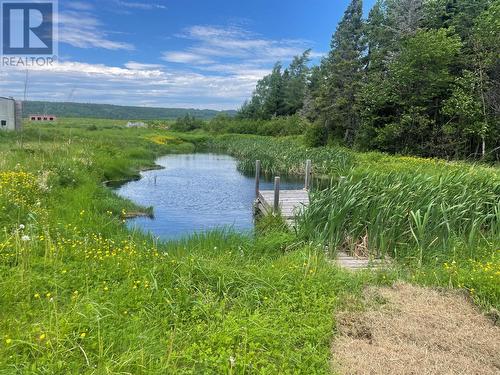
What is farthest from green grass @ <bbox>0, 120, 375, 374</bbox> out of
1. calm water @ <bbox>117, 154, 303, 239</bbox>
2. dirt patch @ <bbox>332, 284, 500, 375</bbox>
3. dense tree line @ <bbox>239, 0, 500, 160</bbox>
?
dense tree line @ <bbox>239, 0, 500, 160</bbox>

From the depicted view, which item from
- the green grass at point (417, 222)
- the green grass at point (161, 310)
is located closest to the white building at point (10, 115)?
the green grass at point (161, 310)

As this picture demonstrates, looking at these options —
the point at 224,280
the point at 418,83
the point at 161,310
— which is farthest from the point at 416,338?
the point at 418,83

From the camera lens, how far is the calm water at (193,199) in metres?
11.1

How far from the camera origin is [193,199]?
1547 centimetres

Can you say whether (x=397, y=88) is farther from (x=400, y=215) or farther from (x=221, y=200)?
(x=400, y=215)

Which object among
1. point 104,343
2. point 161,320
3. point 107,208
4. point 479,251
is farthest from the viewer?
point 107,208

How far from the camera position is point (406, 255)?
6.05 metres

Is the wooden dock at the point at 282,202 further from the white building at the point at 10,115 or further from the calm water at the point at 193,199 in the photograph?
the white building at the point at 10,115

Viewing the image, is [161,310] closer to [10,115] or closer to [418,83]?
[418,83]

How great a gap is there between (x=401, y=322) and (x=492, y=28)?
1893 cm

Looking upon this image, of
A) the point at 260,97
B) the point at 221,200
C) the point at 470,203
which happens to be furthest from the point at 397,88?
the point at 260,97

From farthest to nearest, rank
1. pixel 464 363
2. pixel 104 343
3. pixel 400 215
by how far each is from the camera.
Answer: pixel 400 215 < pixel 464 363 < pixel 104 343

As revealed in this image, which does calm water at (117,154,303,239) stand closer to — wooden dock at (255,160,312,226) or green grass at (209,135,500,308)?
wooden dock at (255,160,312,226)

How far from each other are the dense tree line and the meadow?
44.1 feet
